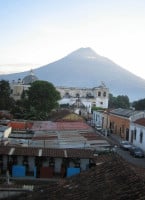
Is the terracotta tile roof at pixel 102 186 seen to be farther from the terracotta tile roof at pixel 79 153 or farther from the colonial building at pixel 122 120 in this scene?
the colonial building at pixel 122 120

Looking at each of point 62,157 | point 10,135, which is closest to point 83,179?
point 62,157

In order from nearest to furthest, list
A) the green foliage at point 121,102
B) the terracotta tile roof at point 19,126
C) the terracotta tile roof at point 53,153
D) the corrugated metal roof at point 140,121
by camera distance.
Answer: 1. the terracotta tile roof at point 53,153
2. the terracotta tile roof at point 19,126
3. the corrugated metal roof at point 140,121
4. the green foliage at point 121,102

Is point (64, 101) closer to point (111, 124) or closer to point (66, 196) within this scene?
point (111, 124)

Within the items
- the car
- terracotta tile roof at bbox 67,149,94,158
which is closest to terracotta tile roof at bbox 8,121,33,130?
the car

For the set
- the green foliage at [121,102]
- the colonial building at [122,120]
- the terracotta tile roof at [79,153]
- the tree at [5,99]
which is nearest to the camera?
the terracotta tile roof at [79,153]

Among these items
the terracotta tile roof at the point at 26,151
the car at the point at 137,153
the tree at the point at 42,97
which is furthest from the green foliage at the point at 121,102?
the terracotta tile roof at the point at 26,151

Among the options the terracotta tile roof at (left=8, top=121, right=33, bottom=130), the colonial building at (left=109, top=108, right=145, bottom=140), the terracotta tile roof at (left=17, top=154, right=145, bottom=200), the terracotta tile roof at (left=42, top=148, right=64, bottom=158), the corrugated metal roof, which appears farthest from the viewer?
the colonial building at (left=109, top=108, right=145, bottom=140)

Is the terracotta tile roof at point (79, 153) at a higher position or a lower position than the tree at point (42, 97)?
lower

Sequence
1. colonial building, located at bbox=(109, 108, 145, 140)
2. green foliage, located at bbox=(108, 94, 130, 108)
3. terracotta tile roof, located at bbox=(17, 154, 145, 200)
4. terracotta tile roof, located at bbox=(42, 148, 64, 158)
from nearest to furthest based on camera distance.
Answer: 1. terracotta tile roof, located at bbox=(17, 154, 145, 200)
2. terracotta tile roof, located at bbox=(42, 148, 64, 158)
3. colonial building, located at bbox=(109, 108, 145, 140)
4. green foliage, located at bbox=(108, 94, 130, 108)

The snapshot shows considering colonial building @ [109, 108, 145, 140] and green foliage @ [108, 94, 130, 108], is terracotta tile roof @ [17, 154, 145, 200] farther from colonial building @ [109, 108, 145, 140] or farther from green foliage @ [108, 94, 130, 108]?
green foliage @ [108, 94, 130, 108]

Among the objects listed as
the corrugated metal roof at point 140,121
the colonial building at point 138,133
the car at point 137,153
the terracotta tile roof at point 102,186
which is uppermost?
the terracotta tile roof at point 102,186

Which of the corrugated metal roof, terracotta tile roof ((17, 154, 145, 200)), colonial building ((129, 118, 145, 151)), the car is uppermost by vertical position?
terracotta tile roof ((17, 154, 145, 200))

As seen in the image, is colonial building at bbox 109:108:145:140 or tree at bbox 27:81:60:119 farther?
tree at bbox 27:81:60:119

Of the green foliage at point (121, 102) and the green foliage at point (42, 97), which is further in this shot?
the green foliage at point (121, 102)
